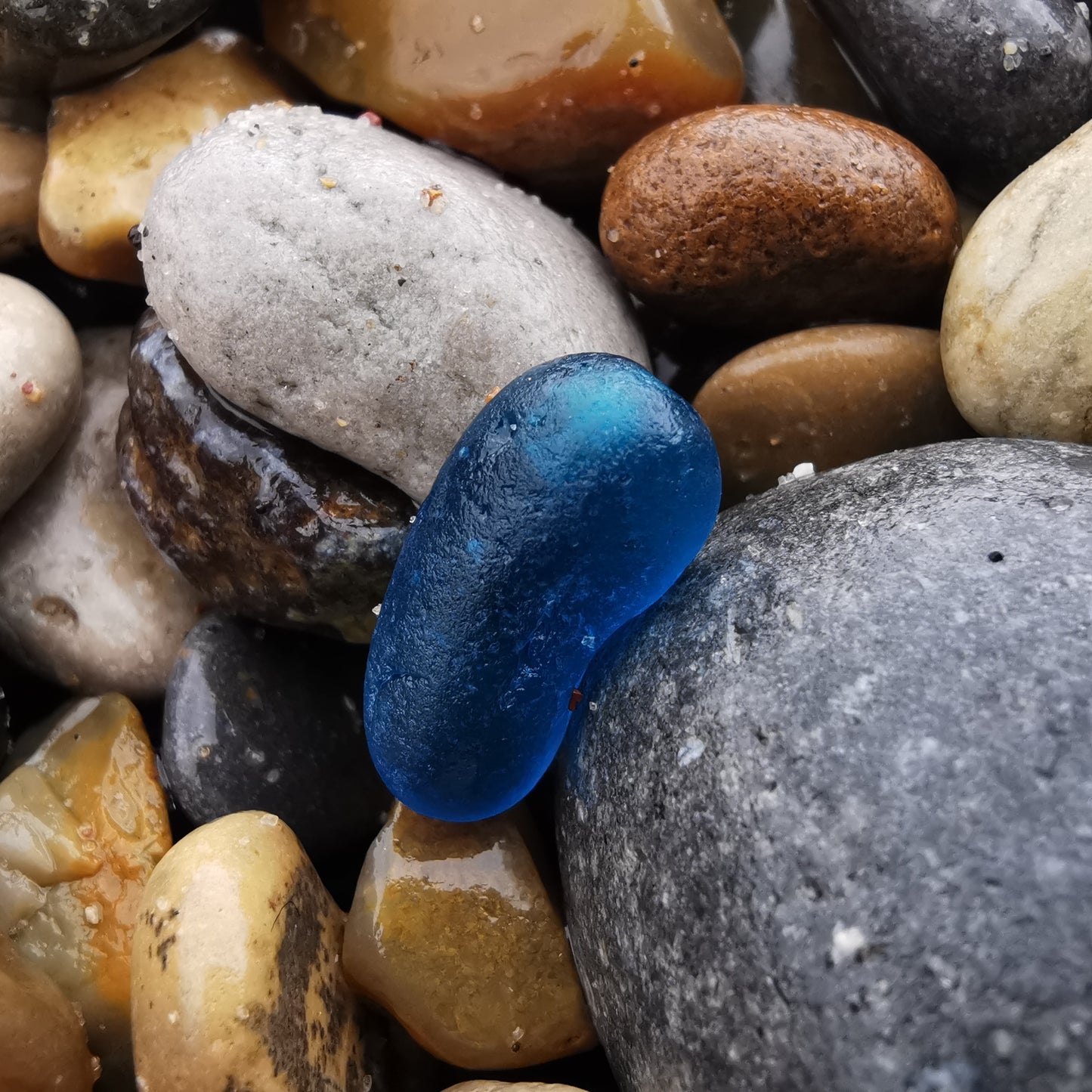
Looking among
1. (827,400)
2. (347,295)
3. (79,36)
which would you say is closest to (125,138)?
(79,36)

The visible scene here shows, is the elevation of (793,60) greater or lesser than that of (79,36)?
lesser

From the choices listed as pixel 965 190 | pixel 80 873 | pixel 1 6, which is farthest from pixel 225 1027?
pixel 965 190

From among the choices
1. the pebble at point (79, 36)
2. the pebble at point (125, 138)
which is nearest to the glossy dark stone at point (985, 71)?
the pebble at point (125, 138)

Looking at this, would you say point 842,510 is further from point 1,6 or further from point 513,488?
point 1,6

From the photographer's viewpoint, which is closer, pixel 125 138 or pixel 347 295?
pixel 347 295

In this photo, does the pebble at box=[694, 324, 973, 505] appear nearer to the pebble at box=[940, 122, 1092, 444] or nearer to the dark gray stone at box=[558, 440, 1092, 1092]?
the pebble at box=[940, 122, 1092, 444]

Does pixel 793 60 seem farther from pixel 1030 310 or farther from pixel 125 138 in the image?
pixel 125 138
